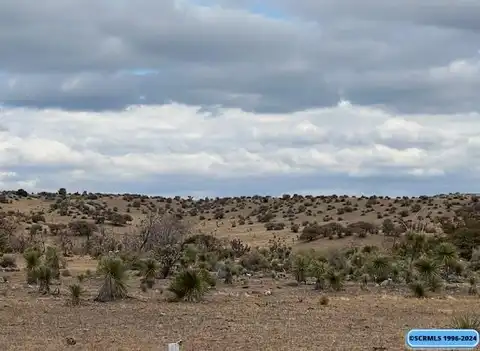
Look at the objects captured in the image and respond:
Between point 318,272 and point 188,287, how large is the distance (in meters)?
7.76

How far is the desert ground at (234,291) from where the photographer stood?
721 inches

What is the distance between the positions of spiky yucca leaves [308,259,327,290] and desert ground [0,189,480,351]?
51 mm

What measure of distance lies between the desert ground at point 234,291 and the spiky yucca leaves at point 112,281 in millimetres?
48

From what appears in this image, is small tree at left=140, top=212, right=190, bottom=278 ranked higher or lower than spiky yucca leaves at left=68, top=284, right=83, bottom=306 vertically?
higher

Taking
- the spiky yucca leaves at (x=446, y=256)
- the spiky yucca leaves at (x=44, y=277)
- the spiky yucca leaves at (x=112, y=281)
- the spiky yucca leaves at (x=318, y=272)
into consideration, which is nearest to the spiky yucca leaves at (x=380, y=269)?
the spiky yucca leaves at (x=446, y=256)

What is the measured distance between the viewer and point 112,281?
83.5ft

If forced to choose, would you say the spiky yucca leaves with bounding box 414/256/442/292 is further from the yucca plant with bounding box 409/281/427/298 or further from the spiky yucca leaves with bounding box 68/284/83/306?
the spiky yucca leaves with bounding box 68/284/83/306

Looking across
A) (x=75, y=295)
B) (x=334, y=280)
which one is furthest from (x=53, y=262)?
(x=334, y=280)

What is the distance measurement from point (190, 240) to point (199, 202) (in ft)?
213

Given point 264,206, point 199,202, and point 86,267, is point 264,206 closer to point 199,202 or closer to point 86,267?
point 199,202

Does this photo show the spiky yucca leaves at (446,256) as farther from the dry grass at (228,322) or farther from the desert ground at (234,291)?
the dry grass at (228,322)

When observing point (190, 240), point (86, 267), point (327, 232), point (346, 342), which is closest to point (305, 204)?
point (327, 232)

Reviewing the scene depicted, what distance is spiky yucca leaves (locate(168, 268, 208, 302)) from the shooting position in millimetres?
25281

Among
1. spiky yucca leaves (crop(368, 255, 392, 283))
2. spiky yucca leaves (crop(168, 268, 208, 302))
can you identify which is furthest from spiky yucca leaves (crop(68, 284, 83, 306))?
spiky yucca leaves (crop(368, 255, 392, 283))
